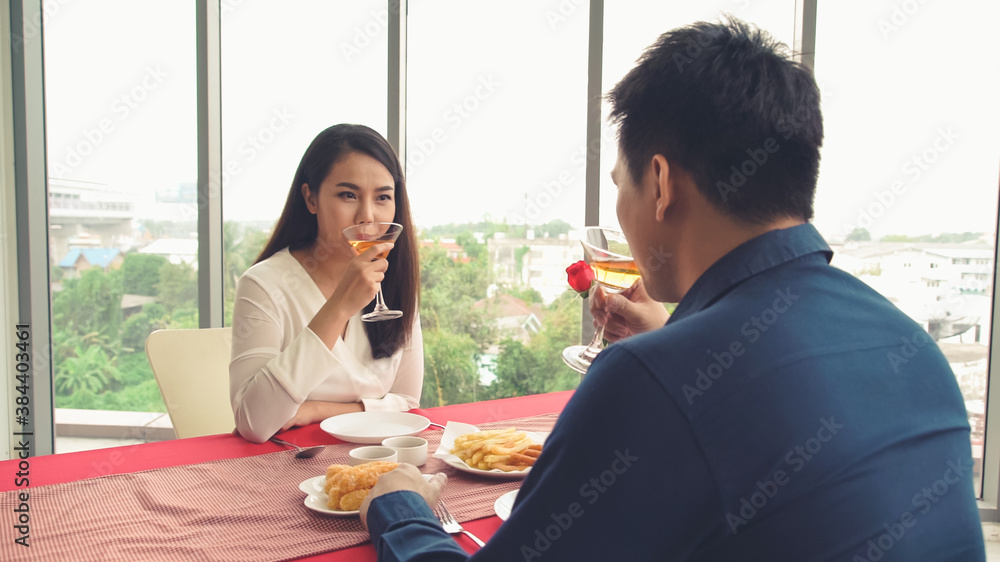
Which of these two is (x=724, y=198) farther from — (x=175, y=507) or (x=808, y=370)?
(x=175, y=507)

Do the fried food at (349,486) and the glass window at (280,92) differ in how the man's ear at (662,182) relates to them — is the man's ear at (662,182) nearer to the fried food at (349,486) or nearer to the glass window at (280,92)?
the fried food at (349,486)

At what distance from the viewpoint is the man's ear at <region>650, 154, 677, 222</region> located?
0.85m

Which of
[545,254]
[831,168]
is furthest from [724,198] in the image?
[545,254]

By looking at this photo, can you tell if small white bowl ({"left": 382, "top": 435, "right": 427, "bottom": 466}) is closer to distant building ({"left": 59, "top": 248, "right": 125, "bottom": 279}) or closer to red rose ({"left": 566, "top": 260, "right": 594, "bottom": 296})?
red rose ({"left": 566, "top": 260, "right": 594, "bottom": 296})

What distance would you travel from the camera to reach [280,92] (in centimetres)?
391

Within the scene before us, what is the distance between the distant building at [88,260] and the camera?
3547mm

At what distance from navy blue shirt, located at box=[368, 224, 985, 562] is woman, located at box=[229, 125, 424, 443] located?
1135mm

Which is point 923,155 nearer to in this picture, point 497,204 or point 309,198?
point 497,204

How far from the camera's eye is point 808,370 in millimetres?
664

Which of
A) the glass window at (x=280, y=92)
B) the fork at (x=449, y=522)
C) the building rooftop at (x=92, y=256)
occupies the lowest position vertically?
the fork at (x=449, y=522)

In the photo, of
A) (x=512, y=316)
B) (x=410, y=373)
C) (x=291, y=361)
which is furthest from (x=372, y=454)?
(x=512, y=316)

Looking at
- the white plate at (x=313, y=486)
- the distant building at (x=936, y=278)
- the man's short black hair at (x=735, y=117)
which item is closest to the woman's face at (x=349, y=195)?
the white plate at (x=313, y=486)

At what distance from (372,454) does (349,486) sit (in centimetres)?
21

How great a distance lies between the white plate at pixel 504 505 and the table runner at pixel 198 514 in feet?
0.08
